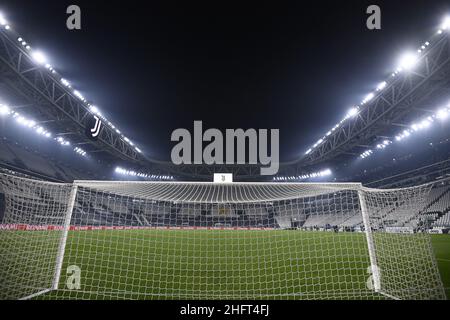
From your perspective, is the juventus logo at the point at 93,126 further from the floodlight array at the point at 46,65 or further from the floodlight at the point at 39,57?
the floodlight at the point at 39,57

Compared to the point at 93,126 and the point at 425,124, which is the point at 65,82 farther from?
the point at 425,124

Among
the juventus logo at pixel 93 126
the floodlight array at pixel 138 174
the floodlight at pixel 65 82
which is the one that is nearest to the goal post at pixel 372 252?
the floodlight at pixel 65 82

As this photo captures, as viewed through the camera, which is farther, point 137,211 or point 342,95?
point 137,211

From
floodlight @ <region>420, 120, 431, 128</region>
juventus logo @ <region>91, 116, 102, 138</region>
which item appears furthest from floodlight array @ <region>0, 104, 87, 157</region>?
floodlight @ <region>420, 120, 431, 128</region>

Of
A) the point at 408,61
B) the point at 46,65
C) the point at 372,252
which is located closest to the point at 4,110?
the point at 46,65

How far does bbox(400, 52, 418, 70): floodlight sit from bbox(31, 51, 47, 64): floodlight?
48.0ft

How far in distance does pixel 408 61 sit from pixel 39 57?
1534 cm

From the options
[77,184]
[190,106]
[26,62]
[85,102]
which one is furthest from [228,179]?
[85,102]

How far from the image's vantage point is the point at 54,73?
13062 millimetres

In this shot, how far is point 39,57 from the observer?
451 inches

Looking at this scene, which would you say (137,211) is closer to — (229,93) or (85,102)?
(85,102)

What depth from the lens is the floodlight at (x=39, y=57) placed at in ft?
36.6

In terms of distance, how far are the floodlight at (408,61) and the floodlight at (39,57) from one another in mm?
14631

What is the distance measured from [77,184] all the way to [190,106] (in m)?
10.9
